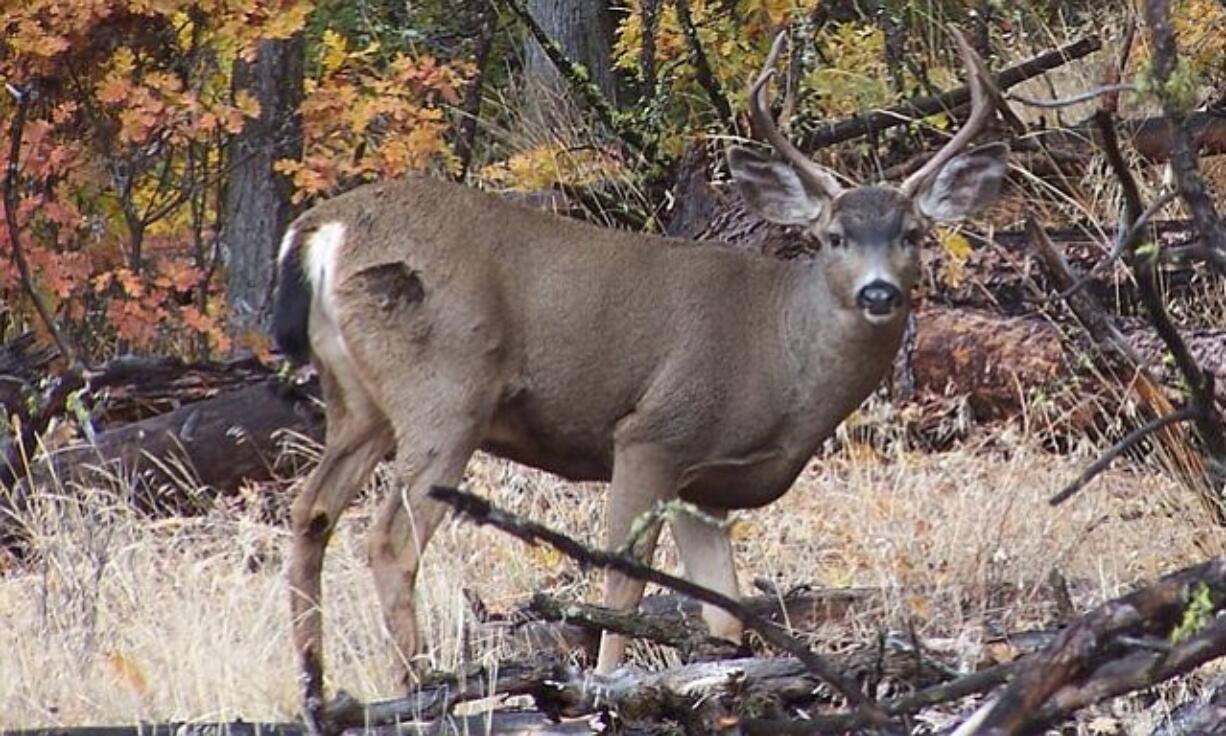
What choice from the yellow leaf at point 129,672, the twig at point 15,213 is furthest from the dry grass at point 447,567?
the twig at point 15,213

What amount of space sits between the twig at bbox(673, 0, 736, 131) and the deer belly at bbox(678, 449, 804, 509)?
3447 millimetres

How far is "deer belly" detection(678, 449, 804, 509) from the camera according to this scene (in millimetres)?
7359

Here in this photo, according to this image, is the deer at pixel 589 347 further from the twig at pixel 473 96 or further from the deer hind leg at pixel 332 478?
the twig at pixel 473 96

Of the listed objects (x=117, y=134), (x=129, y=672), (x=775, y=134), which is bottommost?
(x=129, y=672)

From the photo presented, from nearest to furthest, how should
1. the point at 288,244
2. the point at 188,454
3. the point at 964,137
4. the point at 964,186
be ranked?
the point at 288,244 < the point at 964,137 < the point at 964,186 < the point at 188,454

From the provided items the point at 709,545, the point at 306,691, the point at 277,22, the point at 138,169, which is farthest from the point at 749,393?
the point at 138,169

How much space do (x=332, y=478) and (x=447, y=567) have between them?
0.87 metres

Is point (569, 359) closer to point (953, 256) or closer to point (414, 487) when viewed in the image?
Result: point (414, 487)

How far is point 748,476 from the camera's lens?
7.38 meters

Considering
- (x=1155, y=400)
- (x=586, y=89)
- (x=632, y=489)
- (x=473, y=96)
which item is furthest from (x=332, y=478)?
(x=473, y=96)

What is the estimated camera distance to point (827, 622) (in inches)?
285

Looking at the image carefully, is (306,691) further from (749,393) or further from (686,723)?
(749,393)

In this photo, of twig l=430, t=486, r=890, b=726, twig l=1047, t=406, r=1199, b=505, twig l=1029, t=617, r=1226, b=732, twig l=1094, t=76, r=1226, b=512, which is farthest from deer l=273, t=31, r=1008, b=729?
twig l=1029, t=617, r=1226, b=732

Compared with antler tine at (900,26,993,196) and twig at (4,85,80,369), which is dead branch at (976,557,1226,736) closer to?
antler tine at (900,26,993,196)
